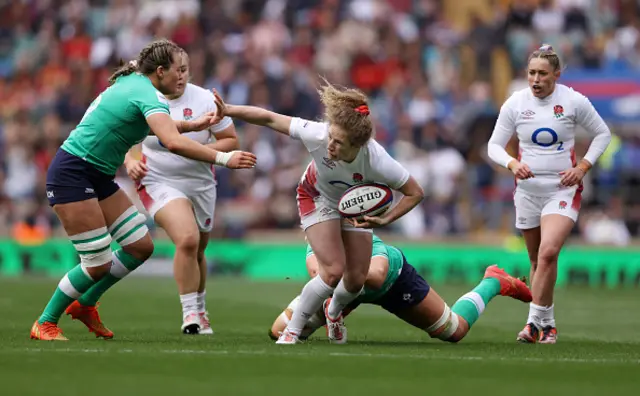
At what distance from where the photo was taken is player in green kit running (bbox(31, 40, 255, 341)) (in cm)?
873

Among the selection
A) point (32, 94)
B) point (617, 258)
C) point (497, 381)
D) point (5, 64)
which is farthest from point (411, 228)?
point (497, 381)

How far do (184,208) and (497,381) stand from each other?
166 inches

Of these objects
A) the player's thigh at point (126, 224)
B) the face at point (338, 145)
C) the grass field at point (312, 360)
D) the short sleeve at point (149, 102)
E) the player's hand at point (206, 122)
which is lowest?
the grass field at point (312, 360)

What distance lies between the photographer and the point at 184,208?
33.4 ft

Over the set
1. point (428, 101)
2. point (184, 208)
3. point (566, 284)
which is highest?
point (428, 101)

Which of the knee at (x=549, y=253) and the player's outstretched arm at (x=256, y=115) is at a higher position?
the player's outstretched arm at (x=256, y=115)

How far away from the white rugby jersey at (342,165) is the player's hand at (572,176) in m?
1.85

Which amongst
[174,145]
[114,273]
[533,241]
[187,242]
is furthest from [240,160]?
[533,241]

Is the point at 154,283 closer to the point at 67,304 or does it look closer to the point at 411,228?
the point at 411,228

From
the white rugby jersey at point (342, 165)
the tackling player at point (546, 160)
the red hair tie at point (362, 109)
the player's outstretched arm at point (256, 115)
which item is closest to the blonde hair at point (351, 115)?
the red hair tie at point (362, 109)

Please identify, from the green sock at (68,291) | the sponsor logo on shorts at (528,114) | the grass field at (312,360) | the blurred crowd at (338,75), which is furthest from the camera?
the blurred crowd at (338,75)

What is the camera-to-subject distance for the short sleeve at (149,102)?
28.0ft

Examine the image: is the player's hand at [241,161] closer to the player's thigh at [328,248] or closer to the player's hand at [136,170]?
the player's thigh at [328,248]

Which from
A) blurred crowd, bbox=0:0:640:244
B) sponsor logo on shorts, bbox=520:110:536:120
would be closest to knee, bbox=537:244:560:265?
sponsor logo on shorts, bbox=520:110:536:120
